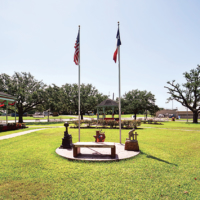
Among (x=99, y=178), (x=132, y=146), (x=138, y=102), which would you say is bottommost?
(x=99, y=178)

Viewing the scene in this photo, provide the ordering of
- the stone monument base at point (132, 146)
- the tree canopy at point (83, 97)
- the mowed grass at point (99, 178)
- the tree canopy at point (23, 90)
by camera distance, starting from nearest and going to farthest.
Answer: the mowed grass at point (99, 178), the stone monument base at point (132, 146), the tree canopy at point (23, 90), the tree canopy at point (83, 97)

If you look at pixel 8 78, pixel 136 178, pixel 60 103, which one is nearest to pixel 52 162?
pixel 136 178

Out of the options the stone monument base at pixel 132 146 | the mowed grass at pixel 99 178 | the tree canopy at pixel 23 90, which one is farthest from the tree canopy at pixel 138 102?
the mowed grass at pixel 99 178

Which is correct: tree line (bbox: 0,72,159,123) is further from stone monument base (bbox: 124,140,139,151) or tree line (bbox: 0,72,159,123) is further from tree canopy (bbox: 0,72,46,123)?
stone monument base (bbox: 124,140,139,151)

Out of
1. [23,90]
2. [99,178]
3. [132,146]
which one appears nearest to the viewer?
[99,178]

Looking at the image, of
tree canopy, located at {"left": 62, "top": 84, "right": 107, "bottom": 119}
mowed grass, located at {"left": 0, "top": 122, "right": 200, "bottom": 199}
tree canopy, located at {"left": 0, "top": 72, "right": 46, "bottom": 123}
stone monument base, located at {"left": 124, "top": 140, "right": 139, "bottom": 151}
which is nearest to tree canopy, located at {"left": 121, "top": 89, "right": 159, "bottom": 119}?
tree canopy, located at {"left": 62, "top": 84, "right": 107, "bottom": 119}

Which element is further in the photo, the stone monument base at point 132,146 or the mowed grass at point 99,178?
the stone monument base at point 132,146

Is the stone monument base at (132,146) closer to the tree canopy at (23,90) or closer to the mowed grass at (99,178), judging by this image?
the mowed grass at (99,178)

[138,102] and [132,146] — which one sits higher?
[138,102]

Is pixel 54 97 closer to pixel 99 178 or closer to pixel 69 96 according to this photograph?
pixel 69 96

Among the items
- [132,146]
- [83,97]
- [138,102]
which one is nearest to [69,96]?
[83,97]

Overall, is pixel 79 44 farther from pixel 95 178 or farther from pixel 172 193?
pixel 172 193

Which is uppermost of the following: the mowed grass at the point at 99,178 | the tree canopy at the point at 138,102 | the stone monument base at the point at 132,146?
the tree canopy at the point at 138,102

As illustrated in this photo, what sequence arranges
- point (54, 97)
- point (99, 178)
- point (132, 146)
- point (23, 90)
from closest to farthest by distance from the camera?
point (99, 178) → point (132, 146) → point (23, 90) → point (54, 97)
